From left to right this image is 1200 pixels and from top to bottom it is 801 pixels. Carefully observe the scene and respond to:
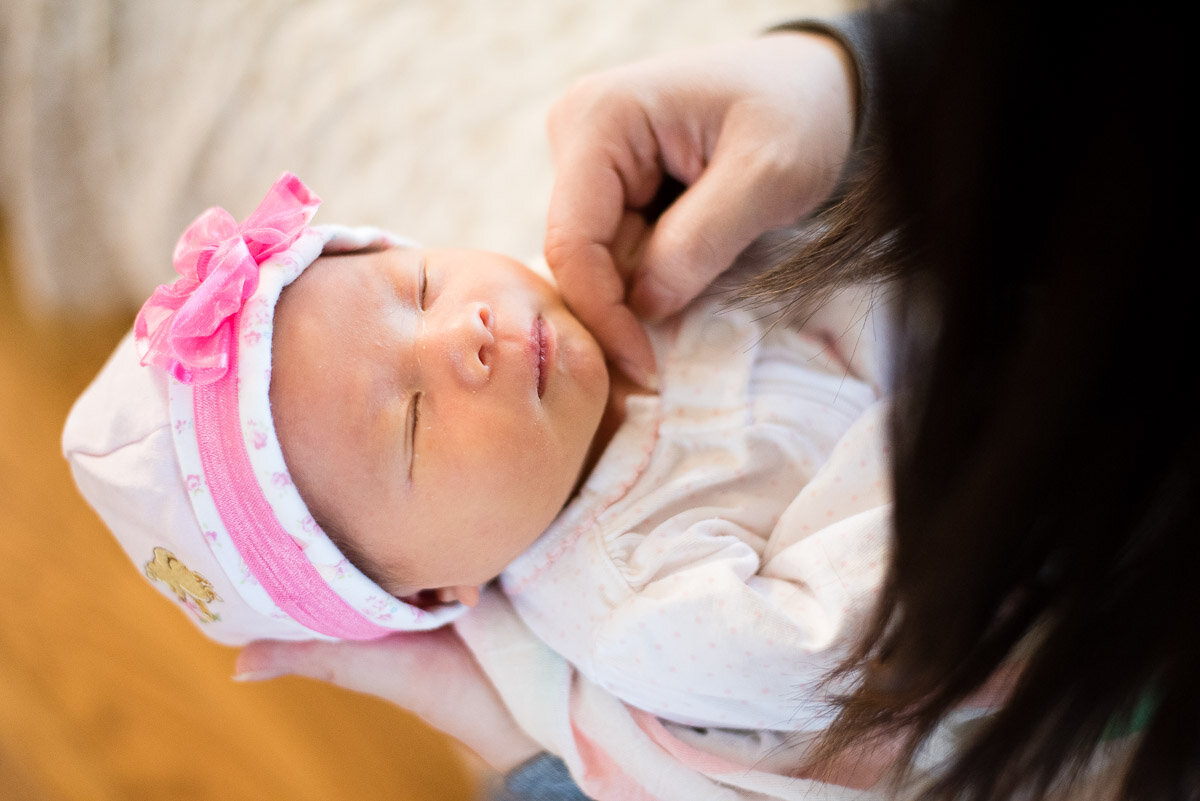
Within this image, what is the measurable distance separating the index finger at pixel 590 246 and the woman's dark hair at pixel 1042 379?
0.46m

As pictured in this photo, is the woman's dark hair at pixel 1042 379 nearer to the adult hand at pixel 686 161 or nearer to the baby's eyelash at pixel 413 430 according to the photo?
the adult hand at pixel 686 161

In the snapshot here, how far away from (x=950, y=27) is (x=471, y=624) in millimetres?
916

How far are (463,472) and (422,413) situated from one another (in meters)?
0.08

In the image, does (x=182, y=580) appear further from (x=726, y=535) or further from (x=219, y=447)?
(x=726, y=535)

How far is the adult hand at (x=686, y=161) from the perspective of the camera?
0.98 metres

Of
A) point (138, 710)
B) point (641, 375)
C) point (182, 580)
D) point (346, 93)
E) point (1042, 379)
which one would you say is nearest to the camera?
point (1042, 379)

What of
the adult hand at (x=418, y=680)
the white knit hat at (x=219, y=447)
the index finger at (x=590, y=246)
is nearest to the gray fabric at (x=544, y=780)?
the adult hand at (x=418, y=680)

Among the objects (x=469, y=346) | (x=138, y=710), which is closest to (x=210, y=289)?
(x=469, y=346)

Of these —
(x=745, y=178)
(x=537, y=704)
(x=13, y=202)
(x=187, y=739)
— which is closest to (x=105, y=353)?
(x=13, y=202)

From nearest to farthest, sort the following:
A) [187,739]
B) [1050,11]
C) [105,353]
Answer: [1050,11] < [187,739] < [105,353]

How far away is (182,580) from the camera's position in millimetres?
1021

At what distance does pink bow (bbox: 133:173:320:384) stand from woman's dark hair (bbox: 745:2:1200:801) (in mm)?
624

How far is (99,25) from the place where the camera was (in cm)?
163

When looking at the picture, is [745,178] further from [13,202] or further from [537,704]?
[13,202]
